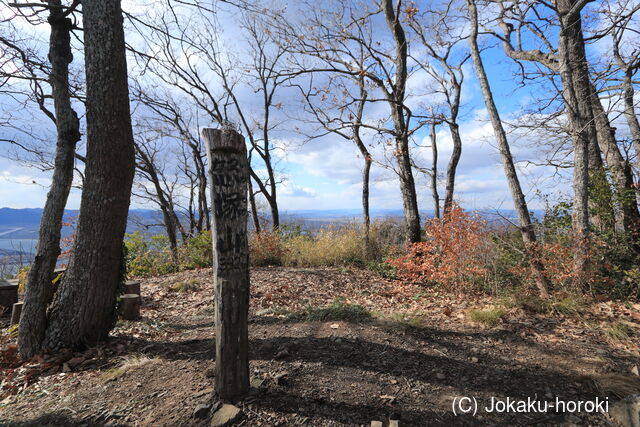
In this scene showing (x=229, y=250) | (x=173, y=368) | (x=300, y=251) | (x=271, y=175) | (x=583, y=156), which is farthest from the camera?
(x=271, y=175)

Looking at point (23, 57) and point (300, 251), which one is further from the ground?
point (23, 57)

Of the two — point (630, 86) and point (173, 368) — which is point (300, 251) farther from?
point (630, 86)

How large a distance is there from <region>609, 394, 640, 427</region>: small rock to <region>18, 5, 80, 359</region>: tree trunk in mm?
5529

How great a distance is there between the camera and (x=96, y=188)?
3479 mm

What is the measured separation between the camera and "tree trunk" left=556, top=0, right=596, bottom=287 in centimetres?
480

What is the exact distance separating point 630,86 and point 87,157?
968cm

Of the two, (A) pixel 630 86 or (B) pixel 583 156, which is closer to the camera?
(B) pixel 583 156

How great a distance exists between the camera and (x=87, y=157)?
3490mm

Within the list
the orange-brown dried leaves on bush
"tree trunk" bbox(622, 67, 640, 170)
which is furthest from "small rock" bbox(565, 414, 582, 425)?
"tree trunk" bbox(622, 67, 640, 170)

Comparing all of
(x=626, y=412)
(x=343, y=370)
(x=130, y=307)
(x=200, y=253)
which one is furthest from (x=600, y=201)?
(x=200, y=253)

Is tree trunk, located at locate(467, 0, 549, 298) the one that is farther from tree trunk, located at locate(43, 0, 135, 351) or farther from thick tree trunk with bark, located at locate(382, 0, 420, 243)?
tree trunk, located at locate(43, 0, 135, 351)

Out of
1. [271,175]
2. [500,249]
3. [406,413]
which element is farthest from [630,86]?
[271,175]

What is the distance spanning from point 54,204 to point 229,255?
113 inches

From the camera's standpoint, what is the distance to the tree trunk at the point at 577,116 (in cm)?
480
